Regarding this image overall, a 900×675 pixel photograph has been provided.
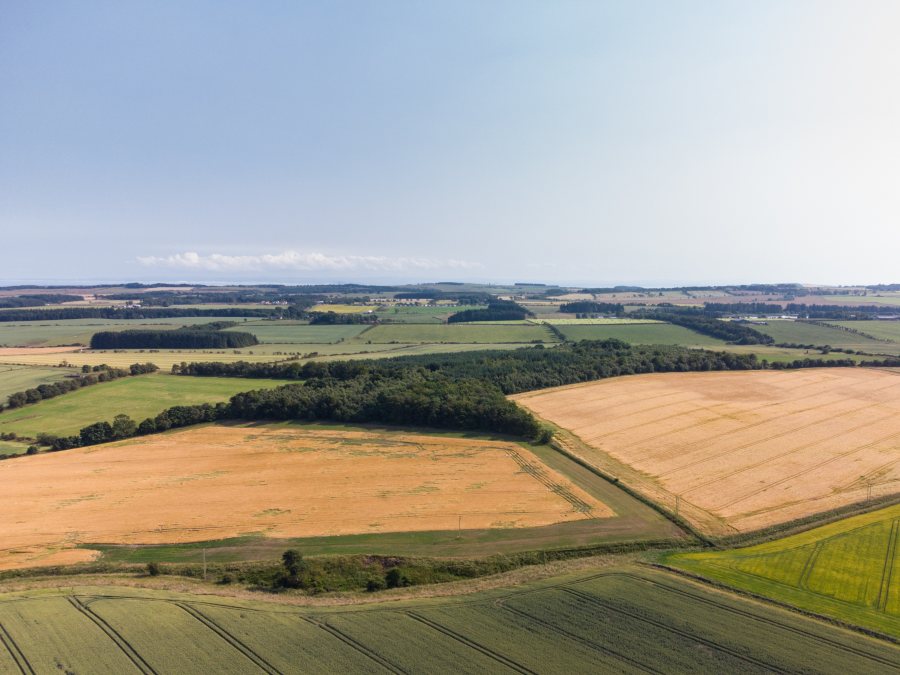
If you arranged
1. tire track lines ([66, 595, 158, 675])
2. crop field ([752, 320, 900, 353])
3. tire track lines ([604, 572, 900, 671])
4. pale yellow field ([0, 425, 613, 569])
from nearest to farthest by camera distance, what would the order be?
tire track lines ([66, 595, 158, 675]) → tire track lines ([604, 572, 900, 671]) → pale yellow field ([0, 425, 613, 569]) → crop field ([752, 320, 900, 353])

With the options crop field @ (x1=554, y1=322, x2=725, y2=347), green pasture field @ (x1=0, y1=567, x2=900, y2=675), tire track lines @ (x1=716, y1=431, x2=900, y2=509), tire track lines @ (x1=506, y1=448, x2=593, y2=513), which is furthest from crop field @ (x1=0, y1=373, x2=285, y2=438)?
crop field @ (x1=554, y1=322, x2=725, y2=347)

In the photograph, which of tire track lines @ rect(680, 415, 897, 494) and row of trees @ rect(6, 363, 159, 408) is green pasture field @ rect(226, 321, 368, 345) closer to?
row of trees @ rect(6, 363, 159, 408)

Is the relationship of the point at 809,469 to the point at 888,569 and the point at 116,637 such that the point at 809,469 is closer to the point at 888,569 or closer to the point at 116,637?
the point at 888,569

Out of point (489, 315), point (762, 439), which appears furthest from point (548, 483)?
point (489, 315)

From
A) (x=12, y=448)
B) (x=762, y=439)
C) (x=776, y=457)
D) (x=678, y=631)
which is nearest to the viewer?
(x=678, y=631)

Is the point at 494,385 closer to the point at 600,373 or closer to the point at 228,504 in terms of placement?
the point at 600,373

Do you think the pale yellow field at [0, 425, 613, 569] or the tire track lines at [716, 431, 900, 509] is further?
the tire track lines at [716, 431, 900, 509]

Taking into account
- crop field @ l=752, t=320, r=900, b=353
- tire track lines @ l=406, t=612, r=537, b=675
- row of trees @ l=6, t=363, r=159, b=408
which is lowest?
tire track lines @ l=406, t=612, r=537, b=675
